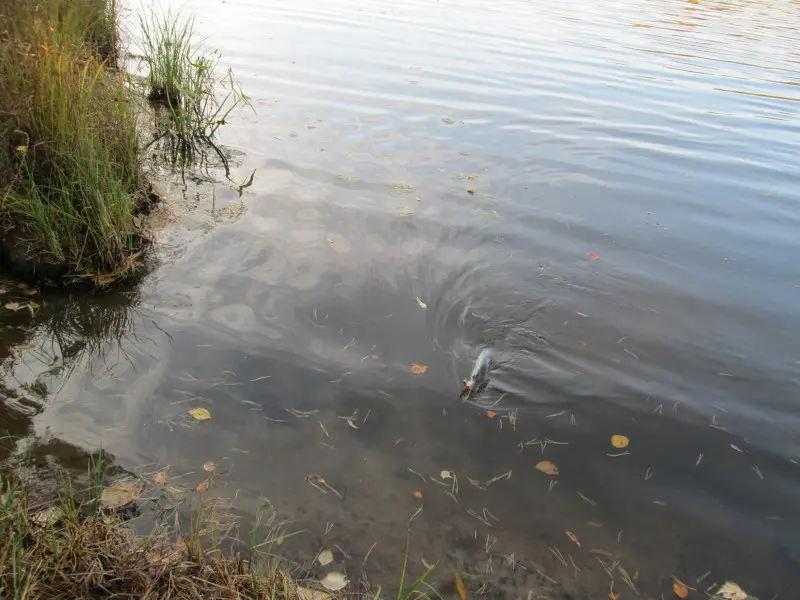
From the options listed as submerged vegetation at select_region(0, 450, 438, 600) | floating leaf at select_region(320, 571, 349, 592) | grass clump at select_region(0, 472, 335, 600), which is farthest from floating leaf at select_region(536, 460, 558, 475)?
grass clump at select_region(0, 472, 335, 600)

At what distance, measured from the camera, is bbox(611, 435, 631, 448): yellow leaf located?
3.70 meters

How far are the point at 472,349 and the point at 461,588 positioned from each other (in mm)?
1889

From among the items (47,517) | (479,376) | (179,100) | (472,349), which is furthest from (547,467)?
(179,100)

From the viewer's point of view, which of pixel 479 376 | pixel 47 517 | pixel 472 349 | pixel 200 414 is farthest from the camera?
pixel 472 349

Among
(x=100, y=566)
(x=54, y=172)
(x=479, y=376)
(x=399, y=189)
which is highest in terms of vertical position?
(x=54, y=172)

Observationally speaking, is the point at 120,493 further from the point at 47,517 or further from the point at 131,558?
the point at 131,558

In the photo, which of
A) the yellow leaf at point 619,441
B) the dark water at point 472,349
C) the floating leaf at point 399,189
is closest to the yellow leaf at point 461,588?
the dark water at point 472,349

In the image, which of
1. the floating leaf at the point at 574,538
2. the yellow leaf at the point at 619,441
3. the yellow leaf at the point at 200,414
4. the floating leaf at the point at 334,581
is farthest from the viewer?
the yellow leaf at the point at 619,441

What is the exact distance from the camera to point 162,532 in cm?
278

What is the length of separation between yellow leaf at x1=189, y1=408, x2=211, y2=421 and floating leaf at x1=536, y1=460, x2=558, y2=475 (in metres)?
2.09

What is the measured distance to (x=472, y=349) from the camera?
4348mm

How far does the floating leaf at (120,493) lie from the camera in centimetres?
292

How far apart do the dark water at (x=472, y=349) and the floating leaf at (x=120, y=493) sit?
133 millimetres

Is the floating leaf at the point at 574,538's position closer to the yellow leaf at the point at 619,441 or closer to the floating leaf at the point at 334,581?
the yellow leaf at the point at 619,441
